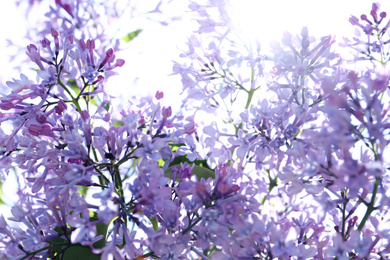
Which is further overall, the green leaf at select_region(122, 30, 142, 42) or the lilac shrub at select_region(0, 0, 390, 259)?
the green leaf at select_region(122, 30, 142, 42)

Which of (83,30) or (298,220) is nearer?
(298,220)

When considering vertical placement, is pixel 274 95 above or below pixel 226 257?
above

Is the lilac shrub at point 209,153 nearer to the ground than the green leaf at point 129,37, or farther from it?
nearer to the ground

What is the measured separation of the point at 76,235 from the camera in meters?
0.52

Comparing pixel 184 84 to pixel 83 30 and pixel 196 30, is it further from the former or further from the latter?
pixel 83 30

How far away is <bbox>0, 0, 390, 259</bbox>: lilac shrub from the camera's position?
0.52m

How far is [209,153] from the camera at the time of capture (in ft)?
2.41

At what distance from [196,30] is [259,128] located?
24 centimetres

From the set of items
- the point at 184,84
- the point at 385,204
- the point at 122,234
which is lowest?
the point at 122,234

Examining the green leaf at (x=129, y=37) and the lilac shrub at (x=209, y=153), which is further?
the green leaf at (x=129, y=37)

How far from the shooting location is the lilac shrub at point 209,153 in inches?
20.5

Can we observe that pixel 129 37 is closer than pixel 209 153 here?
No

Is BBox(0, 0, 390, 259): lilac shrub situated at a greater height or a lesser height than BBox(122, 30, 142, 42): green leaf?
lesser

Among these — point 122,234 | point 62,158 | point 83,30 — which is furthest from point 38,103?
point 83,30
